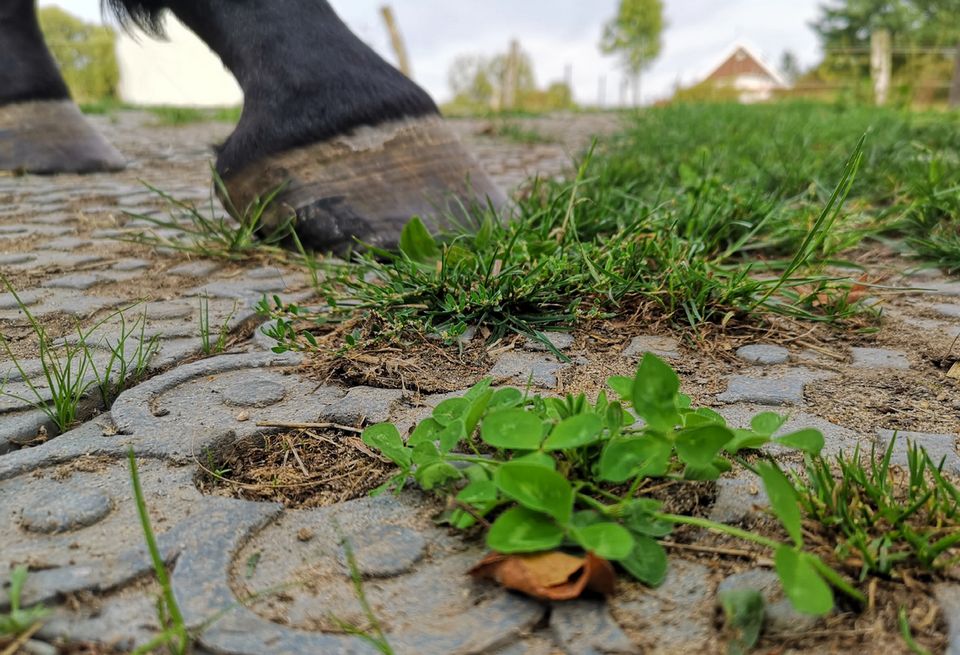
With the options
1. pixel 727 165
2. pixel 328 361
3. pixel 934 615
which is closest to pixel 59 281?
pixel 328 361

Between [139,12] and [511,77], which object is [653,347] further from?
[511,77]

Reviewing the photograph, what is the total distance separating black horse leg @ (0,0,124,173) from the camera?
321 cm

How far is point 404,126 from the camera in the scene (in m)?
2.20

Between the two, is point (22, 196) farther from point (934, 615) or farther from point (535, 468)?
point (934, 615)

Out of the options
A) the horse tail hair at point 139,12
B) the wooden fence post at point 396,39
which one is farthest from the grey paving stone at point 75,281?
the wooden fence post at point 396,39

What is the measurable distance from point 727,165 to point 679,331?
1.89 meters

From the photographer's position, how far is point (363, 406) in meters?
1.32

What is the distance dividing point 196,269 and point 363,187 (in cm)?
53

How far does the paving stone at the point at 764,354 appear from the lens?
1537 mm

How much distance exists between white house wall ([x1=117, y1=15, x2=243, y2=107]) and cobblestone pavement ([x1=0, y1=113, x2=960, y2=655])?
20953mm

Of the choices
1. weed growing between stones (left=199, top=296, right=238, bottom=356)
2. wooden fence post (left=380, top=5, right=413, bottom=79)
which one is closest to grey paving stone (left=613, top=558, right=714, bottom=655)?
weed growing between stones (left=199, top=296, right=238, bottom=356)

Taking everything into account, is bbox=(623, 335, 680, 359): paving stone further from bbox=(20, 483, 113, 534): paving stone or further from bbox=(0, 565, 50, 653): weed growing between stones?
bbox=(0, 565, 50, 653): weed growing between stones

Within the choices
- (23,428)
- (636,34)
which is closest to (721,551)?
(23,428)

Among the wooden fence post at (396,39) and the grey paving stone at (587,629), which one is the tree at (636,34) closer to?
the wooden fence post at (396,39)
